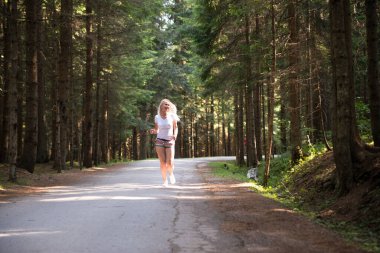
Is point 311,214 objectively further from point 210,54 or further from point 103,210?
point 210,54

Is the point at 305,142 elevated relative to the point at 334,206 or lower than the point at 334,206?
elevated

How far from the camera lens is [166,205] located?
348 inches

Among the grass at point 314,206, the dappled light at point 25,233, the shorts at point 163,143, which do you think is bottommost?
the grass at point 314,206

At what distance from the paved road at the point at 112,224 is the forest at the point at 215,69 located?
3793 millimetres

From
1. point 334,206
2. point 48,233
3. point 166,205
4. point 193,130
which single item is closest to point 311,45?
point 334,206

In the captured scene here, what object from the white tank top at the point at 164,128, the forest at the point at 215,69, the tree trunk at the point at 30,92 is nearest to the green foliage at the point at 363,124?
the forest at the point at 215,69

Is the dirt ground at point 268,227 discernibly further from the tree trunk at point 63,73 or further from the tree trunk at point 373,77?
the tree trunk at point 63,73

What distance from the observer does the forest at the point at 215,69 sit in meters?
10.5

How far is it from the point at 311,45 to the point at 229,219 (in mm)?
10398

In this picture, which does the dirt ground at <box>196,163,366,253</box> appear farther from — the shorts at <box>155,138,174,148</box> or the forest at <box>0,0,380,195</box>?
the shorts at <box>155,138,174,148</box>

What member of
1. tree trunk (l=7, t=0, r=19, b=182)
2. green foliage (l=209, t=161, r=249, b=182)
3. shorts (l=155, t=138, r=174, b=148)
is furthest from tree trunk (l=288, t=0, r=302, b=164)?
tree trunk (l=7, t=0, r=19, b=182)

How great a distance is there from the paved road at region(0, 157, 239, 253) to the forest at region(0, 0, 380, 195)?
12.4ft

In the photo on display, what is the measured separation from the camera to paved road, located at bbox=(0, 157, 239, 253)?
560 cm

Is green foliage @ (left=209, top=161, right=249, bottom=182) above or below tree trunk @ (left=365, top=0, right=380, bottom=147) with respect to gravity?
below
